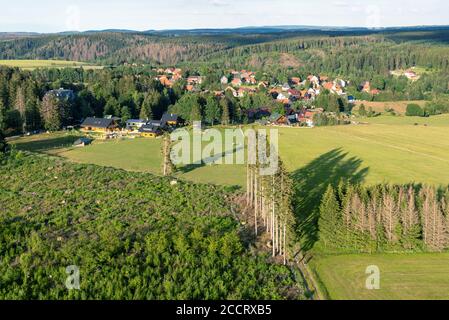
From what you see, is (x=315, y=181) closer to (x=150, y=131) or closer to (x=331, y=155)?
(x=331, y=155)

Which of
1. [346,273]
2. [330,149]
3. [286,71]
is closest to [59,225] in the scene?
[346,273]

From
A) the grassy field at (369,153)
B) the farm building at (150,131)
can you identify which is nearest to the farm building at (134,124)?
the farm building at (150,131)

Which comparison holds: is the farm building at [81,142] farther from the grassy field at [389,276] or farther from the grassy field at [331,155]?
the grassy field at [389,276]

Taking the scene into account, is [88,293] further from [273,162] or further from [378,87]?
[378,87]

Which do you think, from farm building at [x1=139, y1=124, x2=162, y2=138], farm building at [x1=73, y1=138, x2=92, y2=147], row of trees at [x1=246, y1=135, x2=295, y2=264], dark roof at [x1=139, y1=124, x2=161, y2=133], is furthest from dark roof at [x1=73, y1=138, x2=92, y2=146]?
row of trees at [x1=246, y1=135, x2=295, y2=264]

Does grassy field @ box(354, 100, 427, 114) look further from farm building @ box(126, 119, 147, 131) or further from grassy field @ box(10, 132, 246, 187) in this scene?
grassy field @ box(10, 132, 246, 187)

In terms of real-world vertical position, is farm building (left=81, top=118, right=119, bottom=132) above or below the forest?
above

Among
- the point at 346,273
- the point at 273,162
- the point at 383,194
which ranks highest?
the point at 273,162
